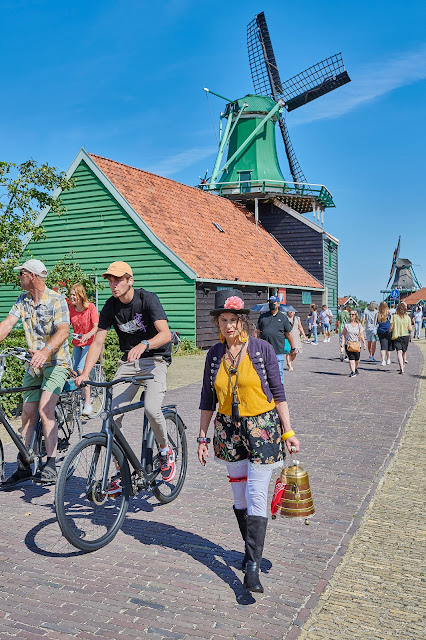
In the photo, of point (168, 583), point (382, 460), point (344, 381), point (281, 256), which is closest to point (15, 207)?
point (344, 381)

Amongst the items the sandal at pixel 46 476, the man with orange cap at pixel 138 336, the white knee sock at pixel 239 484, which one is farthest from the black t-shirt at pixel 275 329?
the white knee sock at pixel 239 484

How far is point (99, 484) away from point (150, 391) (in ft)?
2.97

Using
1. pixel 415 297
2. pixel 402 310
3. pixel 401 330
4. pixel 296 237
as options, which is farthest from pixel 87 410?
pixel 415 297

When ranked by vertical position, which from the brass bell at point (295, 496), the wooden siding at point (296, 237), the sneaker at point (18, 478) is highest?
the wooden siding at point (296, 237)

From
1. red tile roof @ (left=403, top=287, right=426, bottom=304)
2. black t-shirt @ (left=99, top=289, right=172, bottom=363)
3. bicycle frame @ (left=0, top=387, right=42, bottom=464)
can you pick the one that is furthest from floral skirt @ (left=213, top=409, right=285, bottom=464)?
red tile roof @ (left=403, top=287, right=426, bottom=304)

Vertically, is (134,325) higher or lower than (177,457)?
higher

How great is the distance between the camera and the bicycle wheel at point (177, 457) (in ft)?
17.0

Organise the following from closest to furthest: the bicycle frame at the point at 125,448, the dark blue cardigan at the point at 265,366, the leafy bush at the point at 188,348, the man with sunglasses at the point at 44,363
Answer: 1. the dark blue cardigan at the point at 265,366
2. the bicycle frame at the point at 125,448
3. the man with sunglasses at the point at 44,363
4. the leafy bush at the point at 188,348

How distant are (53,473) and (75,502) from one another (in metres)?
1.18

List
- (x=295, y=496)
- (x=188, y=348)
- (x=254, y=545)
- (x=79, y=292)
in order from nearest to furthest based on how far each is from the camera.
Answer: (x=254, y=545), (x=295, y=496), (x=79, y=292), (x=188, y=348)

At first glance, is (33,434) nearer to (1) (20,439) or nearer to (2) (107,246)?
(1) (20,439)

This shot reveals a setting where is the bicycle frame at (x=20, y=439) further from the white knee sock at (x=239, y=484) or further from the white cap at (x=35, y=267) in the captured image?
the white knee sock at (x=239, y=484)

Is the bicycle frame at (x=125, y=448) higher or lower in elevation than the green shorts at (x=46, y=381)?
lower

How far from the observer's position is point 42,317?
5418 millimetres
